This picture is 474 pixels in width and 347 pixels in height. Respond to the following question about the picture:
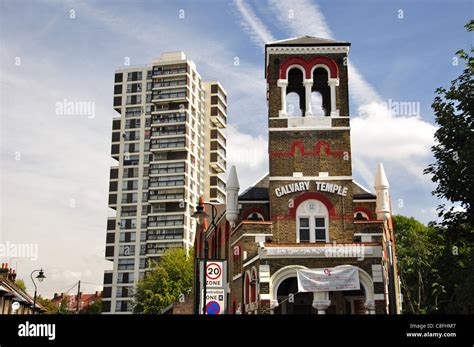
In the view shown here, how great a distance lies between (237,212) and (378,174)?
30.3ft

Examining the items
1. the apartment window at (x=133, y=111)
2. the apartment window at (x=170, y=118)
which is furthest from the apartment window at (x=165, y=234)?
the apartment window at (x=133, y=111)

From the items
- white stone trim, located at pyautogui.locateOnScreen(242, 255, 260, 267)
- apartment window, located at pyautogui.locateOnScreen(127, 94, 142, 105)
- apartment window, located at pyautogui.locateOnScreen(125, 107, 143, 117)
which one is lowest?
white stone trim, located at pyautogui.locateOnScreen(242, 255, 260, 267)

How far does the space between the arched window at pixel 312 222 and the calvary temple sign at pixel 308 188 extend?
0.82 meters

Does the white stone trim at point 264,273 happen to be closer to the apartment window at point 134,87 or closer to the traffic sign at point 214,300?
the traffic sign at point 214,300

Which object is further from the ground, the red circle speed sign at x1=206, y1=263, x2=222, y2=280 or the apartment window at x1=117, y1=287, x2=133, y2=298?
the apartment window at x1=117, y1=287, x2=133, y2=298

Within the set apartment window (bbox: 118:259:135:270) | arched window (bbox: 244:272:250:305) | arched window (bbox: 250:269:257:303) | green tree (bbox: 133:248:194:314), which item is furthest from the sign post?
apartment window (bbox: 118:259:135:270)

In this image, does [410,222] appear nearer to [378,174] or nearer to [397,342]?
[378,174]

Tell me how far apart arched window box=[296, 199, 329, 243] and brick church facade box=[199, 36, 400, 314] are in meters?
0.06

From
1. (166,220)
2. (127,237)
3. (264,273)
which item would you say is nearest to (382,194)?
(264,273)

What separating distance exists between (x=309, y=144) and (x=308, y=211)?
4.10 m

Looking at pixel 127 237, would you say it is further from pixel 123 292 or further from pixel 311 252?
pixel 311 252

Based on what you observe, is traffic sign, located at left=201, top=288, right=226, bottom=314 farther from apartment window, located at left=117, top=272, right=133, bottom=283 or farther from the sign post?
apartment window, located at left=117, top=272, right=133, bottom=283

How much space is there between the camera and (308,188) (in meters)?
33.2

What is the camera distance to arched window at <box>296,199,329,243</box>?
3284 cm
